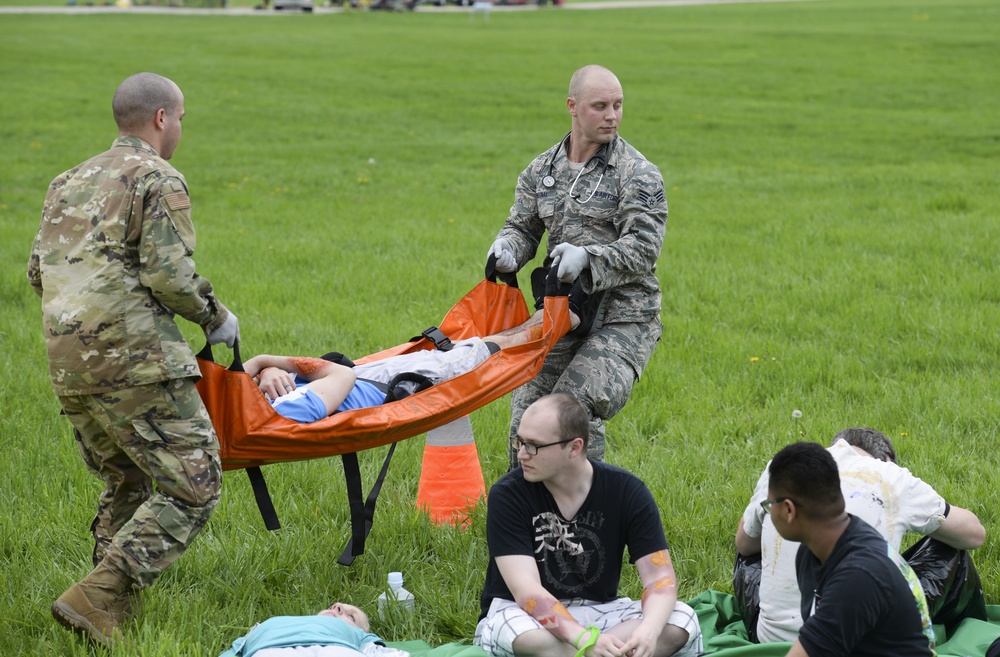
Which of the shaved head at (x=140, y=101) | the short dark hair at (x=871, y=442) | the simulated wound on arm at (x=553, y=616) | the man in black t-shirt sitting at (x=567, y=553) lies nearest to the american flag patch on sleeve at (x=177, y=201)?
the shaved head at (x=140, y=101)

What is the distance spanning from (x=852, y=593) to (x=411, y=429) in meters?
A: 2.19

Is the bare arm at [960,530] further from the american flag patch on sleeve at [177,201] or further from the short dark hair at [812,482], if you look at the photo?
the american flag patch on sleeve at [177,201]

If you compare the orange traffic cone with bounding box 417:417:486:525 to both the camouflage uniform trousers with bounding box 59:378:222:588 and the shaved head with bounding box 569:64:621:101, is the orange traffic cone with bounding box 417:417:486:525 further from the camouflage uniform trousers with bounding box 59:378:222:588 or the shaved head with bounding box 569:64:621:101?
the shaved head with bounding box 569:64:621:101

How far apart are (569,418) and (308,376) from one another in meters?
1.72

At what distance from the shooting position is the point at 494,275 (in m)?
5.84

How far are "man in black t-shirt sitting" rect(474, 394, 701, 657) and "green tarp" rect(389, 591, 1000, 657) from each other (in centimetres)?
17

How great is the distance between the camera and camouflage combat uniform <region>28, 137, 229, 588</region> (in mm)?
4023

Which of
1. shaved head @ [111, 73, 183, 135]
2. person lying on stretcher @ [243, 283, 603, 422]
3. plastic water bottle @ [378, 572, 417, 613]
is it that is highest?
shaved head @ [111, 73, 183, 135]

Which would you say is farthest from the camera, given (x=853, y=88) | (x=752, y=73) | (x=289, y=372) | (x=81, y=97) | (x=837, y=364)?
(x=752, y=73)

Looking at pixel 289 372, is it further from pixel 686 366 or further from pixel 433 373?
pixel 686 366

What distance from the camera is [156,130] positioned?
13.8 feet

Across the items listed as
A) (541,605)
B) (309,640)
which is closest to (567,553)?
(541,605)

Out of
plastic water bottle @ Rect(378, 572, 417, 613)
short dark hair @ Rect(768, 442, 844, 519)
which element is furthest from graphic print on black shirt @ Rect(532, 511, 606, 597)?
short dark hair @ Rect(768, 442, 844, 519)

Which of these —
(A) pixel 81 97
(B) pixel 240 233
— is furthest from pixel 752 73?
(B) pixel 240 233
